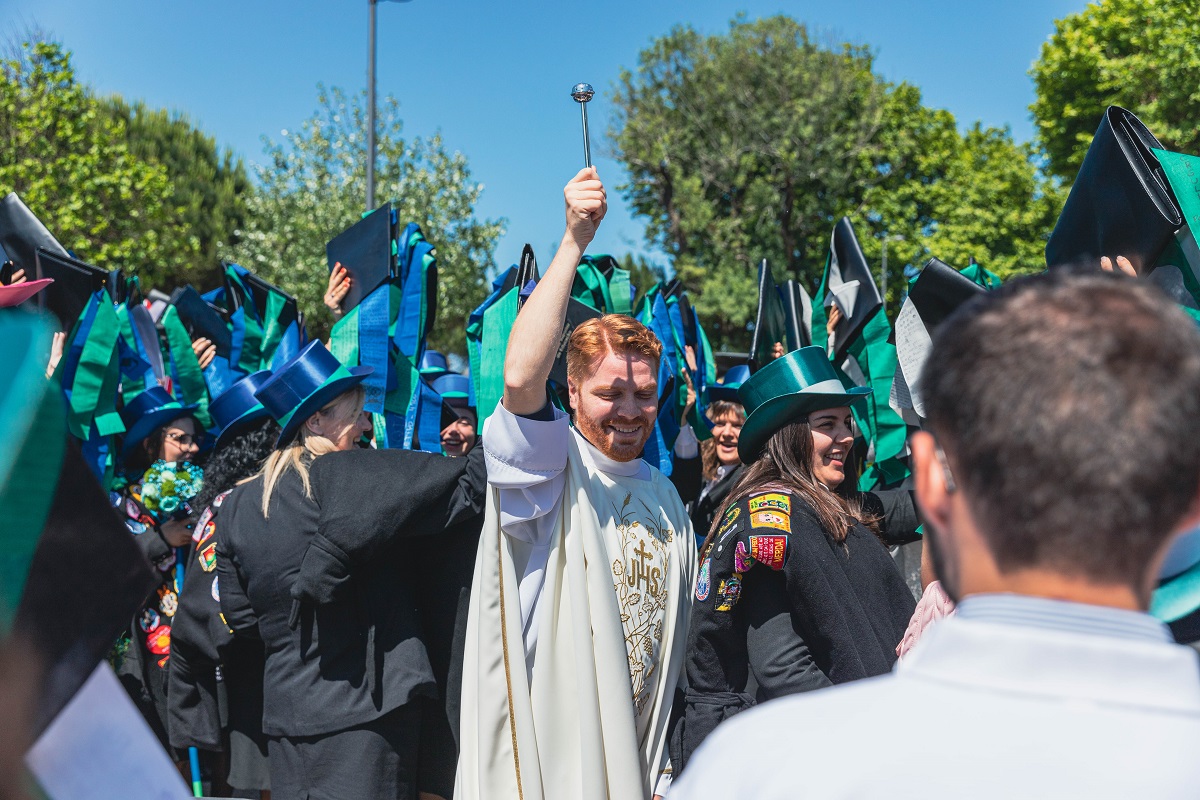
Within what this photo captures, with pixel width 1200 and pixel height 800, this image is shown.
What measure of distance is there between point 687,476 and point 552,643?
2474 millimetres

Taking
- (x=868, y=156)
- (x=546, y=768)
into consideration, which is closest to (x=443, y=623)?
(x=546, y=768)

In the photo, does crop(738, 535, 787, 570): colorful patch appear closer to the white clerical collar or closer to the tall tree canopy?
the white clerical collar

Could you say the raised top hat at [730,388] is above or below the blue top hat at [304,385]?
below

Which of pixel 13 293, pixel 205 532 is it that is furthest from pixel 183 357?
pixel 13 293

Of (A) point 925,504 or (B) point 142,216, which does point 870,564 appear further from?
(B) point 142,216

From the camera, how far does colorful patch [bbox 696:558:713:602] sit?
111 inches

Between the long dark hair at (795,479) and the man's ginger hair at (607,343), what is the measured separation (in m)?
0.41

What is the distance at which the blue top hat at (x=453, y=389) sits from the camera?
622cm

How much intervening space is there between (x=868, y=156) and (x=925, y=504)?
32636 mm

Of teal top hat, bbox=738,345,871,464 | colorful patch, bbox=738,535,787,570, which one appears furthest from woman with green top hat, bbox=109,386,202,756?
colorful patch, bbox=738,535,787,570

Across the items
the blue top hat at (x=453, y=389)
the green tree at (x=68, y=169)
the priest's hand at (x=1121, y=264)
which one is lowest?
the blue top hat at (x=453, y=389)

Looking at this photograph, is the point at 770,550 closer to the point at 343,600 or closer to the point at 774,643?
the point at 774,643

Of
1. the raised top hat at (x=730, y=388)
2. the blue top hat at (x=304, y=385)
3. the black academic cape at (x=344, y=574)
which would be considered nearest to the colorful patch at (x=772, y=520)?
the black academic cape at (x=344, y=574)

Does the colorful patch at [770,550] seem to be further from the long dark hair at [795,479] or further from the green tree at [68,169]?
the green tree at [68,169]
